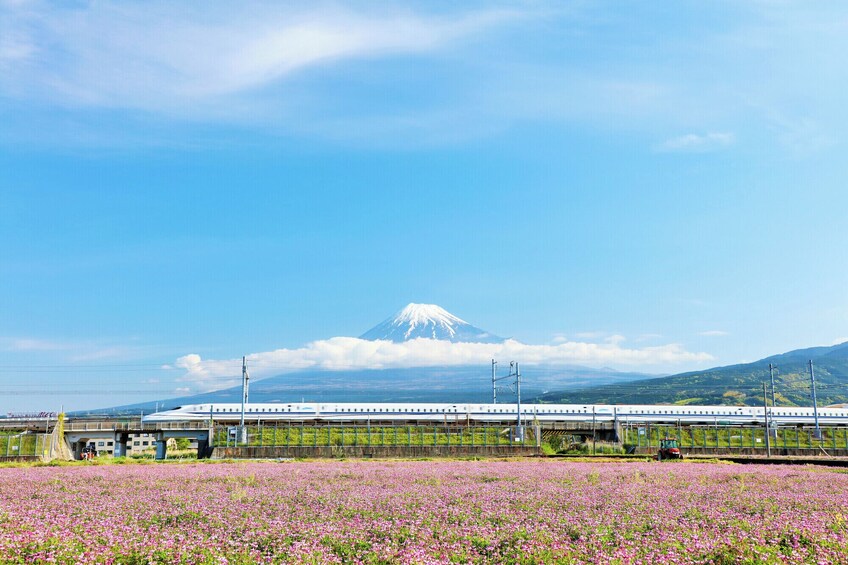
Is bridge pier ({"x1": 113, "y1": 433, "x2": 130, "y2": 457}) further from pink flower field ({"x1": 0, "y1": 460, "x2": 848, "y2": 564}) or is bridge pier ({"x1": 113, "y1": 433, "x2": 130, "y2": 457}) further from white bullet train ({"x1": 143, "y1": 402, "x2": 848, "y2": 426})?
pink flower field ({"x1": 0, "y1": 460, "x2": 848, "y2": 564})

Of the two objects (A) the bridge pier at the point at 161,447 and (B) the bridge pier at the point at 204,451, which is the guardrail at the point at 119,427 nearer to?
(A) the bridge pier at the point at 161,447

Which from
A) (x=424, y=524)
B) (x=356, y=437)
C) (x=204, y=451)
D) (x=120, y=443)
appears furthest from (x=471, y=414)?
(x=424, y=524)

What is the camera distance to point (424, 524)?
509 inches

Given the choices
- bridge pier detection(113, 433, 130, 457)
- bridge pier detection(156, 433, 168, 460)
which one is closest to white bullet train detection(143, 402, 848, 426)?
bridge pier detection(113, 433, 130, 457)

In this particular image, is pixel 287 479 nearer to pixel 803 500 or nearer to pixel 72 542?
pixel 72 542

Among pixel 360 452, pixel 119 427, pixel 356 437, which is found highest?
pixel 119 427

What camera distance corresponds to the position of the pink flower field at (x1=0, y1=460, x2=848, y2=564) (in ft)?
33.7

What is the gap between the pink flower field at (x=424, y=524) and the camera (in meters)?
10.3

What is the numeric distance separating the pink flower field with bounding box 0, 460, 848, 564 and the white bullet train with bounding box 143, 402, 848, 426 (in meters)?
78.2

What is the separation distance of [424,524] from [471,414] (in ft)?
314

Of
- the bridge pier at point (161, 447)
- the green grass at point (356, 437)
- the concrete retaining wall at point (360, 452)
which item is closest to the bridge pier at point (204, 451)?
the green grass at point (356, 437)

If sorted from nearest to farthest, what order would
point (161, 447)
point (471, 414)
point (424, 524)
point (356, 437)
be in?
1. point (424, 524)
2. point (356, 437)
3. point (161, 447)
4. point (471, 414)

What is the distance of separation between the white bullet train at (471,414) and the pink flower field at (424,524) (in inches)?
3078

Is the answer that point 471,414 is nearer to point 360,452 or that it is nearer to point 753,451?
point 753,451
